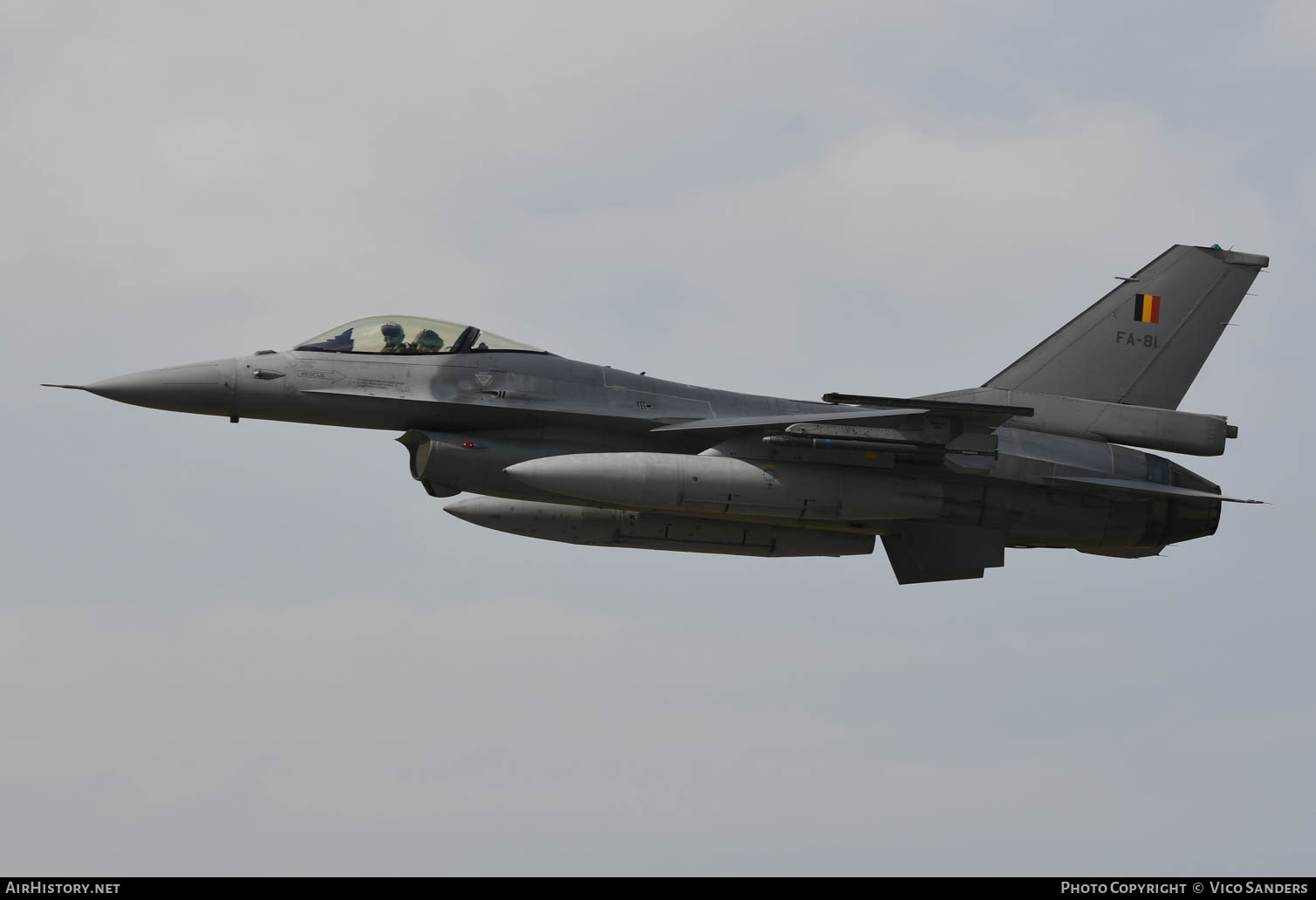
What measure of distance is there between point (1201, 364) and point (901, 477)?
216 inches

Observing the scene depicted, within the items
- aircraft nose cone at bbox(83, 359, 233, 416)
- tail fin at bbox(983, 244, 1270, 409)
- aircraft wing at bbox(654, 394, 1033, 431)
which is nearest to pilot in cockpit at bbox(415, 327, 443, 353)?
aircraft nose cone at bbox(83, 359, 233, 416)

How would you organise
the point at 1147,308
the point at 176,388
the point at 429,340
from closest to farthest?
1. the point at 176,388
2. the point at 429,340
3. the point at 1147,308

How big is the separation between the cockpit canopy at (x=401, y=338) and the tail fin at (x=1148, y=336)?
24.3 ft

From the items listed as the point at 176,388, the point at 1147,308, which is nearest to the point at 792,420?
the point at 1147,308

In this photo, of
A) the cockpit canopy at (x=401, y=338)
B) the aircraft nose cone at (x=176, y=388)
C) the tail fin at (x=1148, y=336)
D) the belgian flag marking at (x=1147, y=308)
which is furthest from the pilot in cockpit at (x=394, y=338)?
the belgian flag marking at (x=1147, y=308)

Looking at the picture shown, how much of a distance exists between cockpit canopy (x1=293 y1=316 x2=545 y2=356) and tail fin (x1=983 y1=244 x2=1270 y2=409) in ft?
24.3

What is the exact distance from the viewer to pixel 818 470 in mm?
22516

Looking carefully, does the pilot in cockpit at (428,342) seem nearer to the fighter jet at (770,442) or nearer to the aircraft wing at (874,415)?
the fighter jet at (770,442)

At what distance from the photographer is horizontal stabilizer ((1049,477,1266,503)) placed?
77.2 feet

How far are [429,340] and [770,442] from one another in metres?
4.55

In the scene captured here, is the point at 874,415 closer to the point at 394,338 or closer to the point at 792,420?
the point at 792,420

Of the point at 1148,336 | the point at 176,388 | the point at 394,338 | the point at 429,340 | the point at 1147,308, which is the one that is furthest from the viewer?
the point at 1147,308

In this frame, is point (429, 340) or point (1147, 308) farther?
point (1147, 308)

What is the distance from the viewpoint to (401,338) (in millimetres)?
22750
